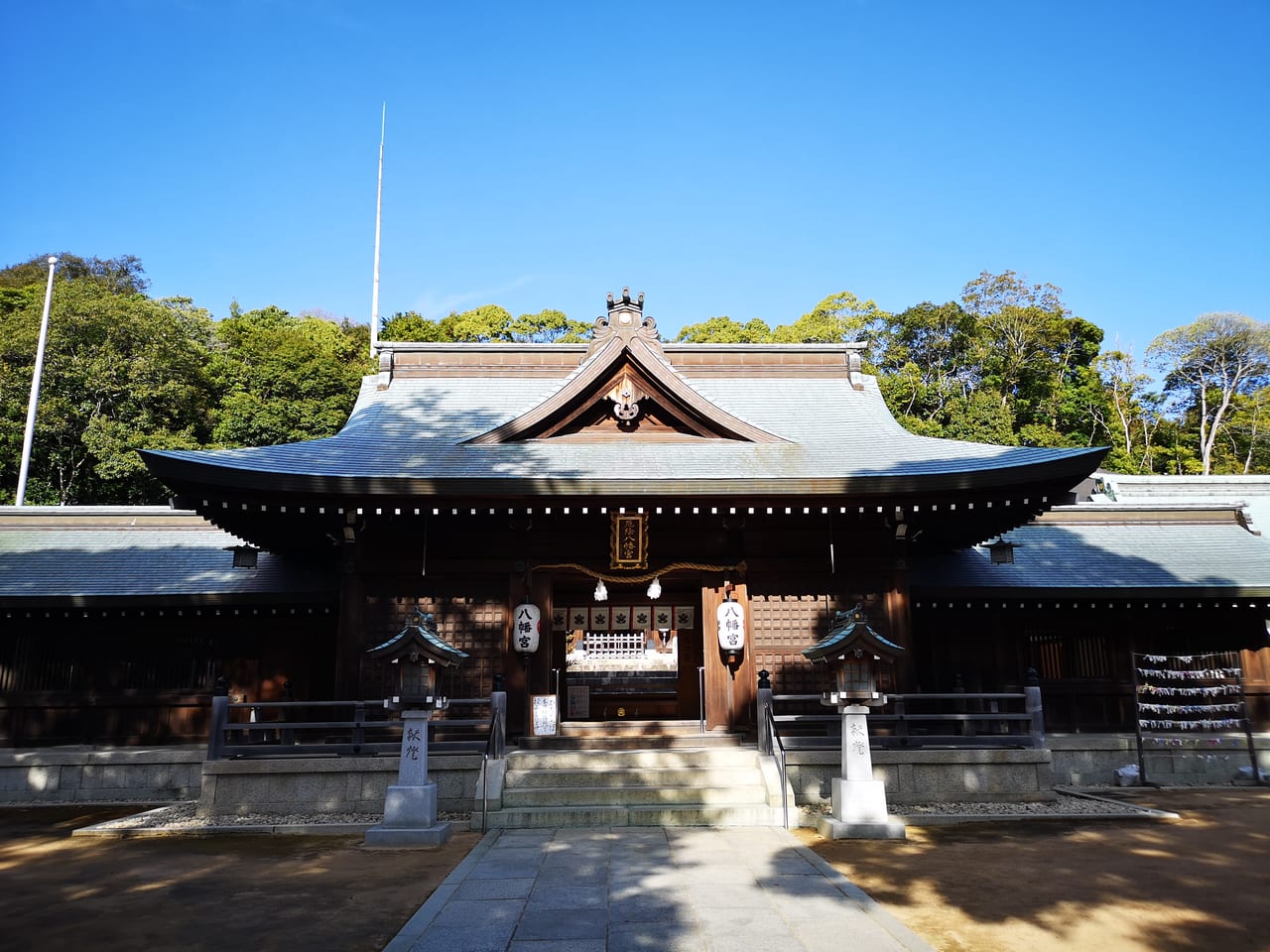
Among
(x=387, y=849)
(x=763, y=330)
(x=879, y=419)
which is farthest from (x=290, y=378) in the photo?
(x=387, y=849)

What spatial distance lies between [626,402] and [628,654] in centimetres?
670

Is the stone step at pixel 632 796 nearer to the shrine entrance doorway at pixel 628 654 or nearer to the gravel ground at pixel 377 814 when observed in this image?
the gravel ground at pixel 377 814

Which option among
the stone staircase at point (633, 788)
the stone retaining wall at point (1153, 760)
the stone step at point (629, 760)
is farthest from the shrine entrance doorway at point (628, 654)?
the stone retaining wall at point (1153, 760)

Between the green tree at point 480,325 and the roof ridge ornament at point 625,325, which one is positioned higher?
the green tree at point 480,325

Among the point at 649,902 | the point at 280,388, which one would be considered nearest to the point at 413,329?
→ the point at 280,388

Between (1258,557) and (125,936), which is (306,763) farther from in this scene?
(1258,557)

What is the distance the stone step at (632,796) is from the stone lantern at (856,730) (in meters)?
1.26

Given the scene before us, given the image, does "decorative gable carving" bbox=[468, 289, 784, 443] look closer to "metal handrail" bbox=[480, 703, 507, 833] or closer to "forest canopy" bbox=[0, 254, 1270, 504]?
"metal handrail" bbox=[480, 703, 507, 833]

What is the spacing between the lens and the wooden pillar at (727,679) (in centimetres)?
1456

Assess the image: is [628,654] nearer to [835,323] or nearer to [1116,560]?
[1116,560]

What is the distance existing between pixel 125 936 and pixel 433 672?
16.6ft

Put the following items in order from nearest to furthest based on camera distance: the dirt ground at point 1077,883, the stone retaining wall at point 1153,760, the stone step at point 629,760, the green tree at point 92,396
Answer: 1. the dirt ground at point 1077,883
2. the stone step at point 629,760
3. the stone retaining wall at point 1153,760
4. the green tree at point 92,396

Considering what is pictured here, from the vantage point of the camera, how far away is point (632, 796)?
1204cm

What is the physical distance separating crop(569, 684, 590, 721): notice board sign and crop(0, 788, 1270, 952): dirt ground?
9.09 m
